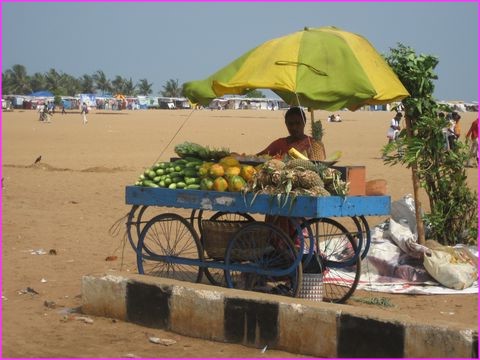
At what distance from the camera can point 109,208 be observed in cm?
1357

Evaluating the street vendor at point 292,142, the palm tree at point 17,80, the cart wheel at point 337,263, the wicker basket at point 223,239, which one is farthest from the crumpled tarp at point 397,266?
the palm tree at point 17,80

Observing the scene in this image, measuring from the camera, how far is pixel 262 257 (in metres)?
7.07

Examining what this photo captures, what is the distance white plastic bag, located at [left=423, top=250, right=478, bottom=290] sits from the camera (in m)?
7.94

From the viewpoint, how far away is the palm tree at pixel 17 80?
132 meters

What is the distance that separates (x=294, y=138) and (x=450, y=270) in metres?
2.05

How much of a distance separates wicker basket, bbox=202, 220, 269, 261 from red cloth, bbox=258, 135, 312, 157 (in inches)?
31.1

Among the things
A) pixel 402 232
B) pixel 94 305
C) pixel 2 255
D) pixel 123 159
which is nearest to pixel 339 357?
pixel 94 305

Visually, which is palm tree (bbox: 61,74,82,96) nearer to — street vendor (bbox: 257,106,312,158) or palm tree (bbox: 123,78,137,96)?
palm tree (bbox: 123,78,137,96)

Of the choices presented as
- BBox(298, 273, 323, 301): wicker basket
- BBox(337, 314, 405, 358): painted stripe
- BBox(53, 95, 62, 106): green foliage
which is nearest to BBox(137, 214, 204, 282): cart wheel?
BBox(298, 273, 323, 301): wicker basket

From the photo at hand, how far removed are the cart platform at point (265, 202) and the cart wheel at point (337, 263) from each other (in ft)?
1.84

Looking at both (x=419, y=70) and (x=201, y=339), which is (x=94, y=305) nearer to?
(x=201, y=339)

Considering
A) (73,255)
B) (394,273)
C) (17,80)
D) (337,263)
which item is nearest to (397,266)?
(394,273)

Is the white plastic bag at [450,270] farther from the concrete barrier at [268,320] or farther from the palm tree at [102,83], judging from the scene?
the palm tree at [102,83]

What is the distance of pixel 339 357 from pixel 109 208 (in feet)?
28.2
